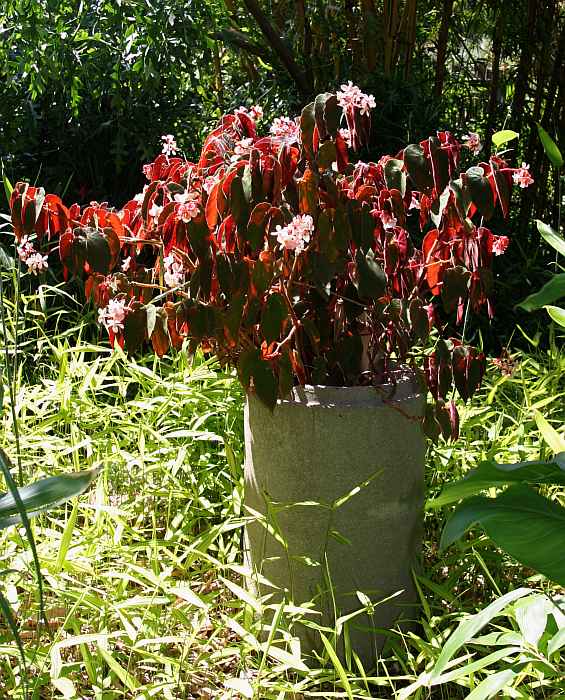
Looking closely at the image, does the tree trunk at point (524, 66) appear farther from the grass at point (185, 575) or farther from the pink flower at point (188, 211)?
the pink flower at point (188, 211)

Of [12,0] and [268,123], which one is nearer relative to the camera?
[12,0]

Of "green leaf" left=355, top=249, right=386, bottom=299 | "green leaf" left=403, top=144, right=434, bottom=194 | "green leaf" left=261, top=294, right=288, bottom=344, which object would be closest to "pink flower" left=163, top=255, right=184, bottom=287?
"green leaf" left=261, top=294, right=288, bottom=344

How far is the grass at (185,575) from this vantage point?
1637 mm

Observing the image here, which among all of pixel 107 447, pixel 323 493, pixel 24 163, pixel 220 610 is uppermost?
pixel 24 163

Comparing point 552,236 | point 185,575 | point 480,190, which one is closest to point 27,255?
point 185,575

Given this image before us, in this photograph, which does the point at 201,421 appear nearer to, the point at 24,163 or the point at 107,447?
the point at 107,447

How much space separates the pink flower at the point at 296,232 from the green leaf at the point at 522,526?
0.57 meters

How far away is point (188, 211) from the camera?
1707mm

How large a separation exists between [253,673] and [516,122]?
2.96 meters

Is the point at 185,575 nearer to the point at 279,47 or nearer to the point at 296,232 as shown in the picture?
the point at 296,232

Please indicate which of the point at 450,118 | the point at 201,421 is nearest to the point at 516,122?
the point at 450,118

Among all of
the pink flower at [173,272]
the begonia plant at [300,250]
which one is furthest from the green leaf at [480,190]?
the pink flower at [173,272]

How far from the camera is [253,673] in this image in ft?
5.74

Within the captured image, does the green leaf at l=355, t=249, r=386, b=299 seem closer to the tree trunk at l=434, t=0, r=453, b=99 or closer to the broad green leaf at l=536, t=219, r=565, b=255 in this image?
the broad green leaf at l=536, t=219, r=565, b=255
